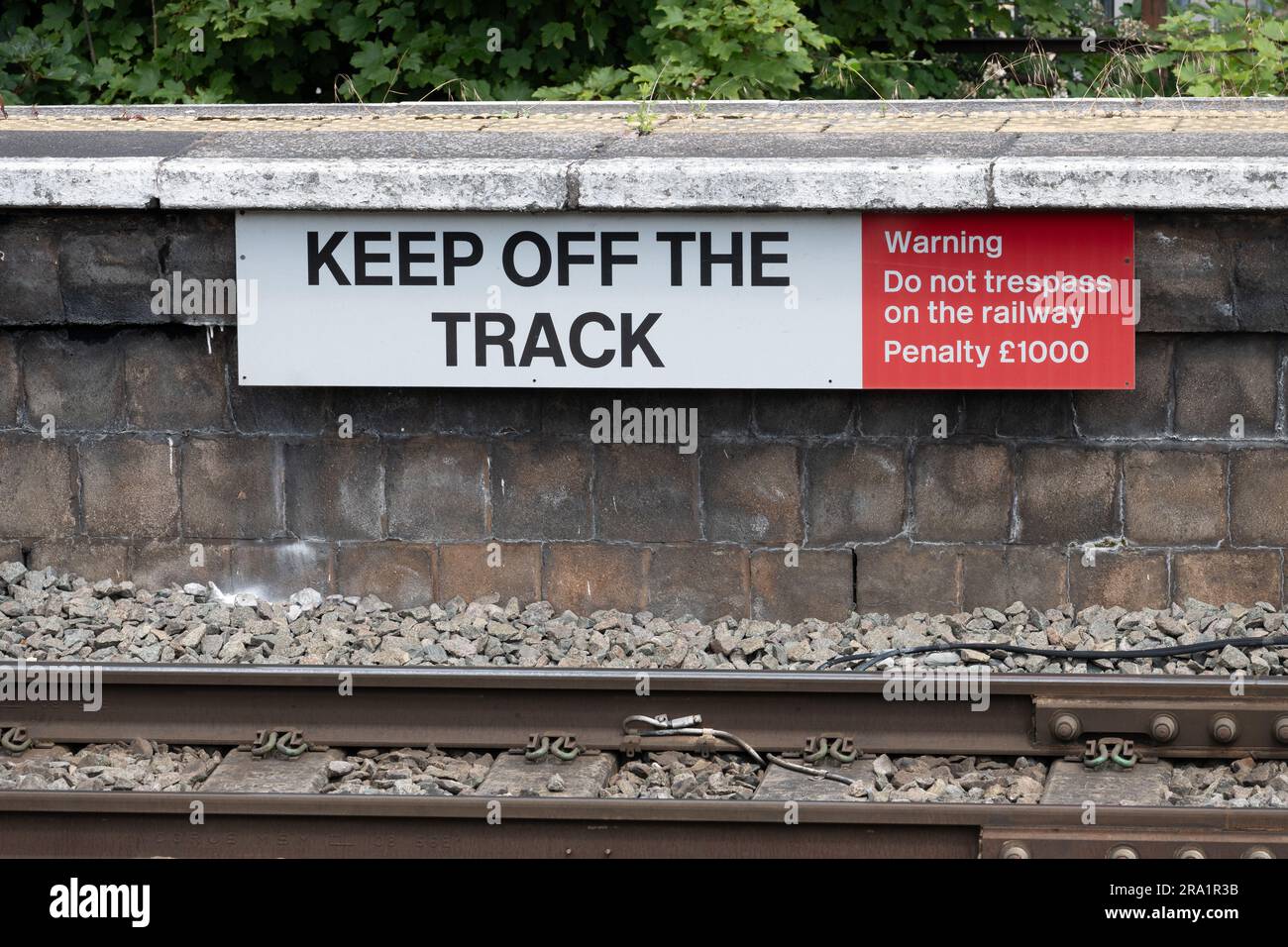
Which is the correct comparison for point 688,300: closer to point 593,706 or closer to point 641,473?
point 641,473

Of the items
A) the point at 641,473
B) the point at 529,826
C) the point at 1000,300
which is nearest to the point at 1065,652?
the point at 1000,300

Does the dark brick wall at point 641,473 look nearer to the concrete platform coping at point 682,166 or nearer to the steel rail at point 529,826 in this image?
the concrete platform coping at point 682,166

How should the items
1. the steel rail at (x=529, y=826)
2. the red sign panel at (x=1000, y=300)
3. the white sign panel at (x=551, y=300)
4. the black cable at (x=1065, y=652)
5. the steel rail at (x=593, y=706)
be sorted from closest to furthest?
the steel rail at (x=529, y=826) → the steel rail at (x=593, y=706) → the black cable at (x=1065, y=652) → the red sign panel at (x=1000, y=300) → the white sign panel at (x=551, y=300)

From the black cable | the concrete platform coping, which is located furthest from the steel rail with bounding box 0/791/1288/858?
the concrete platform coping

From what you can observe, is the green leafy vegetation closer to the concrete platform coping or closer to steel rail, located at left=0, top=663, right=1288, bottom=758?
the concrete platform coping

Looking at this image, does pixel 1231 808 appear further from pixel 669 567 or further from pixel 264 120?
pixel 264 120

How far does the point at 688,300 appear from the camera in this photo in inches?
241

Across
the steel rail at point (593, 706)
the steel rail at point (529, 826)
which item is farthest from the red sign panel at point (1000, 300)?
the steel rail at point (529, 826)

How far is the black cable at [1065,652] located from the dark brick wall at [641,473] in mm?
414

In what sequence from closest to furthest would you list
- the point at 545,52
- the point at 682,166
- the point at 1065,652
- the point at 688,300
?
the point at 1065,652 < the point at 682,166 < the point at 688,300 < the point at 545,52

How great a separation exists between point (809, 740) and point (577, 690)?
28.9 inches

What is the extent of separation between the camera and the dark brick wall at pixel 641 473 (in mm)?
6020

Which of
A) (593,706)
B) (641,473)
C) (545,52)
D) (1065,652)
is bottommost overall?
(593,706)

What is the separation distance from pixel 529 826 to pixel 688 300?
225 cm
